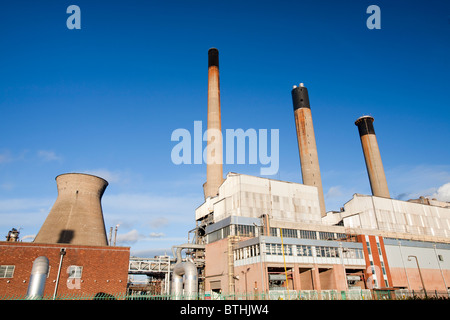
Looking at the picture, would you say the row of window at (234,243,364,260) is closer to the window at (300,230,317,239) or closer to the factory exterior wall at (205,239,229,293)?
the factory exterior wall at (205,239,229,293)

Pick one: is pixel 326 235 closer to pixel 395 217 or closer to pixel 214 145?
pixel 395 217

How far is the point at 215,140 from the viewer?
186 feet

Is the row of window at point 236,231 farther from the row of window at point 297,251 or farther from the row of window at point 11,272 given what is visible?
the row of window at point 11,272

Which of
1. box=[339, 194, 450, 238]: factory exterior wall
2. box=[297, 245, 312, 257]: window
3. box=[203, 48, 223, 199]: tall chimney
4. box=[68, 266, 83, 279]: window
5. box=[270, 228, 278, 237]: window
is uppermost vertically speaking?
box=[203, 48, 223, 199]: tall chimney

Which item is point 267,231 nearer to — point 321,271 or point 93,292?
point 321,271

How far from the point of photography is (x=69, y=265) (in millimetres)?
29016

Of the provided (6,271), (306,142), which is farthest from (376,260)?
(6,271)

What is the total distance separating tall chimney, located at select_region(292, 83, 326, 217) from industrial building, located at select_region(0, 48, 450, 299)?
0.88 metres

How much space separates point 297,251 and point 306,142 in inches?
1310

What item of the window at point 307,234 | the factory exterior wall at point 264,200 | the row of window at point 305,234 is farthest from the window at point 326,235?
the factory exterior wall at point 264,200

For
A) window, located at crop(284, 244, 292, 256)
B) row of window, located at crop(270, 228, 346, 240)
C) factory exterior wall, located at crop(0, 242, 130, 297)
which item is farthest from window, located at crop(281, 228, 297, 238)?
factory exterior wall, located at crop(0, 242, 130, 297)

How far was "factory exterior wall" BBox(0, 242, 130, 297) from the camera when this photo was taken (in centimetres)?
2750
